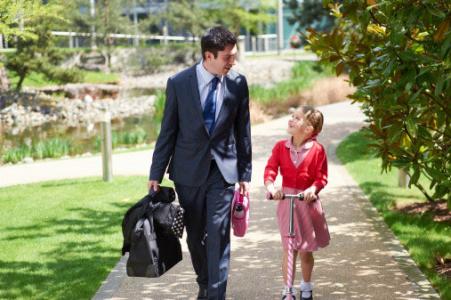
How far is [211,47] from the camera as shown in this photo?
208 inches

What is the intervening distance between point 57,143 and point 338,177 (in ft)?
23.8

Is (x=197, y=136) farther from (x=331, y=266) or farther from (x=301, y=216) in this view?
(x=331, y=266)

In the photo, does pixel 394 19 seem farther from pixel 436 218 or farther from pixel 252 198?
pixel 252 198

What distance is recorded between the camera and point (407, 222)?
881 centimetres

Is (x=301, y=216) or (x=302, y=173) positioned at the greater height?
(x=302, y=173)

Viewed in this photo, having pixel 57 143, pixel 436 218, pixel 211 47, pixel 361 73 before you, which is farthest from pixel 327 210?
pixel 57 143

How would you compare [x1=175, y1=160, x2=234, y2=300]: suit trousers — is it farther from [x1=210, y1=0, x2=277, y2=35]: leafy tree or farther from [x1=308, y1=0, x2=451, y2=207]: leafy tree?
[x1=210, y1=0, x2=277, y2=35]: leafy tree

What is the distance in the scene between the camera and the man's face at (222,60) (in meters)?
5.29

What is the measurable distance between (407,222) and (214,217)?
393 centimetres

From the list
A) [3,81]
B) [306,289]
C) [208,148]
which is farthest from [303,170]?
[3,81]

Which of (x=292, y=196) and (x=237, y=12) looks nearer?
(x=292, y=196)

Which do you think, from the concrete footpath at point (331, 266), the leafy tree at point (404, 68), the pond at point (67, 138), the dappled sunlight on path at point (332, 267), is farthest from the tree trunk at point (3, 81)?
the leafy tree at point (404, 68)

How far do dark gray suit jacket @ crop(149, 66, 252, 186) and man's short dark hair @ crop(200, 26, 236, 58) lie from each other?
0.89ft

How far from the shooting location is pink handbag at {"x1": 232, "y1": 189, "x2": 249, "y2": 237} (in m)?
5.63
